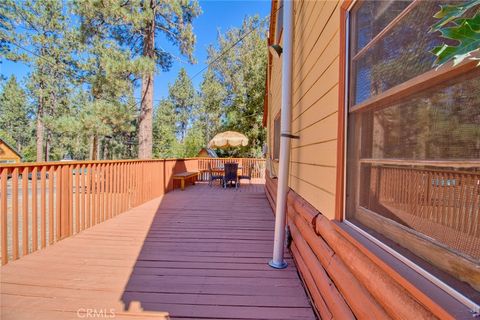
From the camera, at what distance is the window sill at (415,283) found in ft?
2.34

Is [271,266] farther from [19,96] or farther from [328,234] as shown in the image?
[19,96]

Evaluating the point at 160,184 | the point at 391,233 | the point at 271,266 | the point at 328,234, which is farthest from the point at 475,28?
the point at 160,184

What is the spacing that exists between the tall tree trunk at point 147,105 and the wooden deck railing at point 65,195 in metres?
3.01

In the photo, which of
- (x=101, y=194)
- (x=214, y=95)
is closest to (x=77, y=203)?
(x=101, y=194)

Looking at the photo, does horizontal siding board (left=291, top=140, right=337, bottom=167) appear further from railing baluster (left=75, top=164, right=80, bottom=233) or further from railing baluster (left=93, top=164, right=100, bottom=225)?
railing baluster (left=93, top=164, right=100, bottom=225)

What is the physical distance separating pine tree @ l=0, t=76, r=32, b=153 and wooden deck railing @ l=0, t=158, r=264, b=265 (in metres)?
25.8

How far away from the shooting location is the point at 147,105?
9672 millimetres

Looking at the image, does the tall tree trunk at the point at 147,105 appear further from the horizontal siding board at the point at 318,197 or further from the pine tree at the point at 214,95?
the pine tree at the point at 214,95

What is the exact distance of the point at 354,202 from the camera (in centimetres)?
153

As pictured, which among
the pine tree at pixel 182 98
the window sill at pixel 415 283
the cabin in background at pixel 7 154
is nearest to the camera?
the window sill at pixel 415 283

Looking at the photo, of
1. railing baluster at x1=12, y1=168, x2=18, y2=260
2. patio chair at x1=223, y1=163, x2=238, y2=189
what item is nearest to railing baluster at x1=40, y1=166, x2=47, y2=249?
railing baluster at x1=12, y1=168, x2=18, y2=260

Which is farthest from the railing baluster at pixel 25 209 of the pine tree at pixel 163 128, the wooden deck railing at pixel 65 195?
the pine tree at pixel 163 128

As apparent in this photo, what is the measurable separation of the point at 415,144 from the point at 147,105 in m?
9.73

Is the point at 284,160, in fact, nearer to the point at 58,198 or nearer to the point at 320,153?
the point at 320,153
